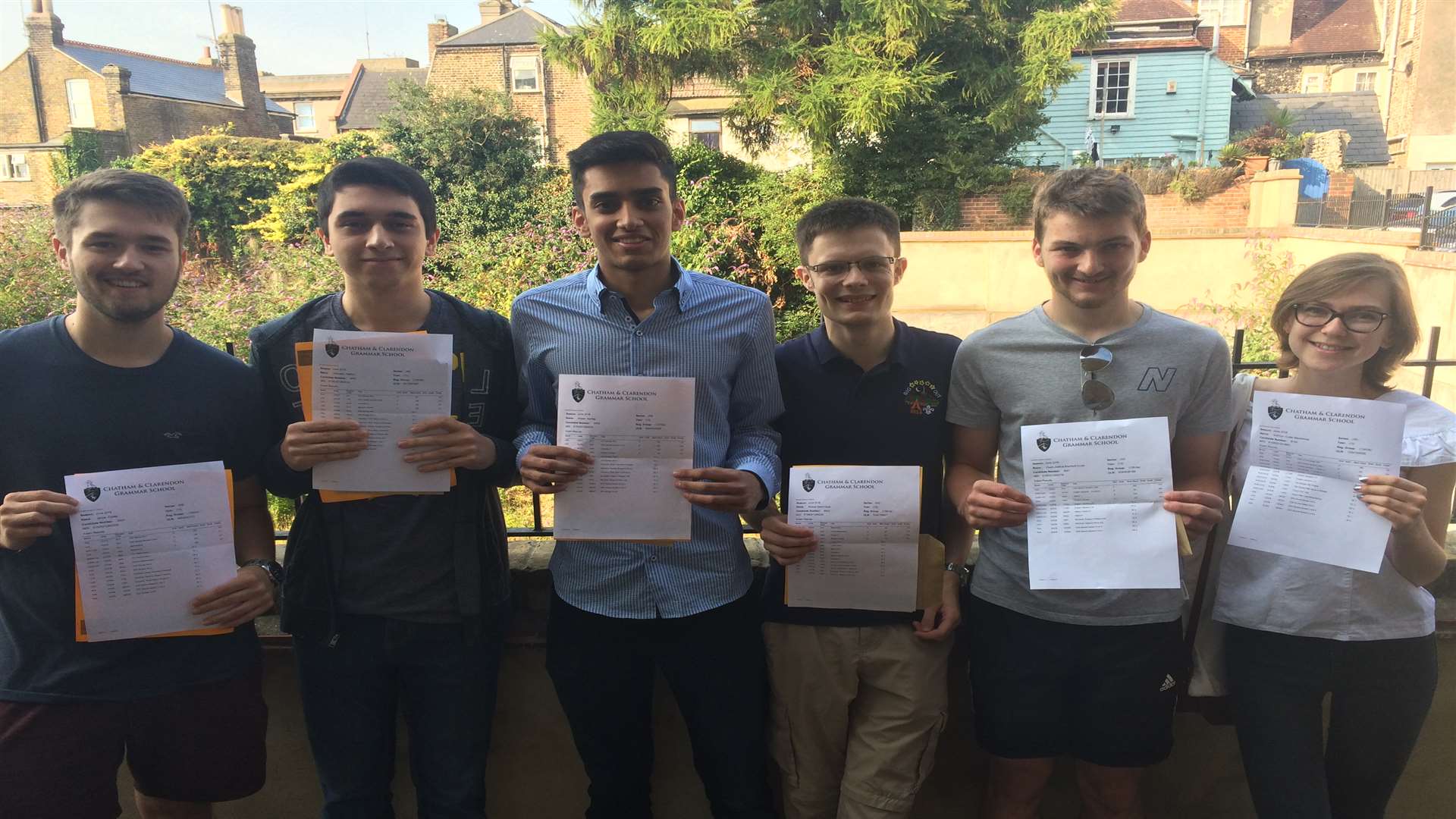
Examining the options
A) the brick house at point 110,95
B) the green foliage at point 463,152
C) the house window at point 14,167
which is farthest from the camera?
the house window at point 14,167

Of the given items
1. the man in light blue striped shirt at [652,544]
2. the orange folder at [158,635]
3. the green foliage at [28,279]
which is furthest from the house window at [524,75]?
the orange folder at [158,635]

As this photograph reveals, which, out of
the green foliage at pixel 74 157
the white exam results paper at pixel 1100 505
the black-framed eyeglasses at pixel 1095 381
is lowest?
the white exam results paper at pixel 1100 505

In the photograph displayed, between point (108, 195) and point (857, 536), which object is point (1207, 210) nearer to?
point (857, 536)

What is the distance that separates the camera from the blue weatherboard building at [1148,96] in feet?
75.5

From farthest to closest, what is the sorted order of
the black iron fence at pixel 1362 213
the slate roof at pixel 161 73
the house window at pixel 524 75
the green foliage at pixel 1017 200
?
the slate roof at pixel 161 73 < the house window at pixel 524 75 < the black iron fence at pixel 1362 213 < the green foliage at pixel 1017 200

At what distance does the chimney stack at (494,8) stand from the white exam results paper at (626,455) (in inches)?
1176

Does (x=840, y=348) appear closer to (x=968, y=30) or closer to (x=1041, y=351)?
(x=1041, y=351)

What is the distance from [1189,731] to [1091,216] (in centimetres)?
170

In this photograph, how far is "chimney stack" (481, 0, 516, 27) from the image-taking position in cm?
2820

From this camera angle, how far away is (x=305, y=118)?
45.2 metres

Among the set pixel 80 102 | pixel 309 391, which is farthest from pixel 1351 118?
pixel 80 102

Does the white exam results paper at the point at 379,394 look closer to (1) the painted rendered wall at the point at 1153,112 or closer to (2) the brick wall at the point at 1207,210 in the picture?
(2) the brick wall at the point at 1207,210

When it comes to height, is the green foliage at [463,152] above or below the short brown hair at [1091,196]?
above

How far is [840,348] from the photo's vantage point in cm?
245
